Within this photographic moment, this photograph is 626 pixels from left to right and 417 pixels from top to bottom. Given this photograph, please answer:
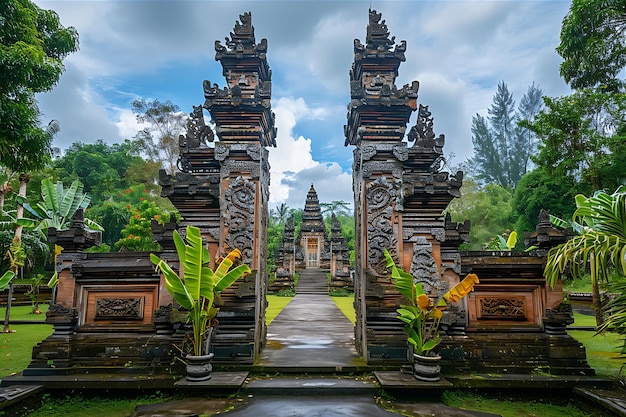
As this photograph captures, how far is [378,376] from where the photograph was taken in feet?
19.4

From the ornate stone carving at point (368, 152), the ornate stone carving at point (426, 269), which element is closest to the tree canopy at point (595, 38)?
the ornate stone carving at point (368, 152)

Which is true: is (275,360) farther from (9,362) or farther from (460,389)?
(9,362)

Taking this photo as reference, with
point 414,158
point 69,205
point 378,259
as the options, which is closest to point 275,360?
point 378,259

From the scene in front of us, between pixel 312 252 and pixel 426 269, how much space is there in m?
29.7

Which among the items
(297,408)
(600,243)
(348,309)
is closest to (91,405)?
(297,408)

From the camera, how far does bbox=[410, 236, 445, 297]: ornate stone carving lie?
669 centimetres

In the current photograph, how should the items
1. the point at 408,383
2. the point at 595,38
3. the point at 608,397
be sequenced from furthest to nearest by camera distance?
1. the point at 595,38
2. the point at 408,383
3. the point at 608,397

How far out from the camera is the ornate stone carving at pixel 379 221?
6.81m

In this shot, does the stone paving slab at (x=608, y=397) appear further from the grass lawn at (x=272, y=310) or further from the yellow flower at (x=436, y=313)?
the grass lawn at (x=272, y=310)

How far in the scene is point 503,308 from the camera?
685 centimetres

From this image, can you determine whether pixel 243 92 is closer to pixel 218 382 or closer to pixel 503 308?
pixel 218 382

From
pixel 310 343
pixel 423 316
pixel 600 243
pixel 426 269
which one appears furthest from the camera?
pixel 310 343

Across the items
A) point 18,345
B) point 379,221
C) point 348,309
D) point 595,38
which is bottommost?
point 348,309

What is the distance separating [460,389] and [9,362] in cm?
834
